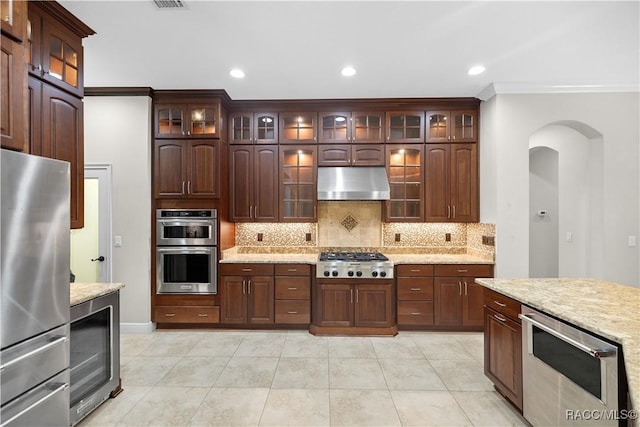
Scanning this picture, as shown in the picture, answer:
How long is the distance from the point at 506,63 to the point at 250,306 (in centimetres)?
398

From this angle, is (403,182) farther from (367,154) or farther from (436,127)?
(436,127)

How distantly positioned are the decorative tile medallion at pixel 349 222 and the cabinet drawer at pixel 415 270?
97cm

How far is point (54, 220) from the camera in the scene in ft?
5.73

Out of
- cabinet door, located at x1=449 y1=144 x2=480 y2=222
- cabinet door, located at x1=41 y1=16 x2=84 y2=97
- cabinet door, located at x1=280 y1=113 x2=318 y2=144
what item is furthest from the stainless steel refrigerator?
cabinet door, located at x1=449 y1=144 x2=480 y2=222

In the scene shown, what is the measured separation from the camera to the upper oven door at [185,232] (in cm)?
384

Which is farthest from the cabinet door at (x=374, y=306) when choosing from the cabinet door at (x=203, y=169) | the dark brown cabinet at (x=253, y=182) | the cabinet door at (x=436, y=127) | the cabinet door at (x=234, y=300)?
the cabinet door at (x=203, y=169)

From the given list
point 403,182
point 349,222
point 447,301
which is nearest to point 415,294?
point 447,301

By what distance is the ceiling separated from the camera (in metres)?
2.30

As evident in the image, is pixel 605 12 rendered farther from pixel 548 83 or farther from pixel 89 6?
pixel 89 6

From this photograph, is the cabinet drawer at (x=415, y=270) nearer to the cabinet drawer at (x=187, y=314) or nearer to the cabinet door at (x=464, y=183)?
the cabinet door at (x=464, y=183)

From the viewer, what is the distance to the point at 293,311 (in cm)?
389

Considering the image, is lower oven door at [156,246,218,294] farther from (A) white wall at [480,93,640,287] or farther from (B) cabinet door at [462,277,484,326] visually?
(A) white wall at [480,93,640,287]

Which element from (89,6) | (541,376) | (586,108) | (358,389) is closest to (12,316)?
(89,6)

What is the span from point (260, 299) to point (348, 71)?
9.53ft
